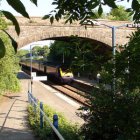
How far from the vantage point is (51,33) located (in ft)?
133

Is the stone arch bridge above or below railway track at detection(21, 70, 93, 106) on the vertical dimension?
above

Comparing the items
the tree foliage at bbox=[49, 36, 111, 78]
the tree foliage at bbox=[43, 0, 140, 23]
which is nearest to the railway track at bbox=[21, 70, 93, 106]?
the tree foliage at bbox=[43, 0, 140, 23]

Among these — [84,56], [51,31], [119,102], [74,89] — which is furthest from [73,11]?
[51,31]

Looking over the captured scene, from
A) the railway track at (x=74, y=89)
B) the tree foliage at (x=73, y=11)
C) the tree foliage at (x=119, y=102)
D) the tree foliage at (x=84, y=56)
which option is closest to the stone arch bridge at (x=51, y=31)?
the railway track at (x=74, y=89)

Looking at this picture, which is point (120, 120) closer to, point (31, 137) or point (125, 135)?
point (125, 135)

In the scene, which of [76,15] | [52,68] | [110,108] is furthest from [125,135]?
[52,68]

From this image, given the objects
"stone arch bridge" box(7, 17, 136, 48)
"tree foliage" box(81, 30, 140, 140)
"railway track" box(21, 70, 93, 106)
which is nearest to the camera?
"tree foliage" box(81, 30, 140, 140)

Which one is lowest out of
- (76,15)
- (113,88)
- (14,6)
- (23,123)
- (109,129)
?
(23,123)

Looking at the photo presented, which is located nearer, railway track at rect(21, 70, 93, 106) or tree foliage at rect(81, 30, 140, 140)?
tree foliage at rect(81, 30, 140, 140)

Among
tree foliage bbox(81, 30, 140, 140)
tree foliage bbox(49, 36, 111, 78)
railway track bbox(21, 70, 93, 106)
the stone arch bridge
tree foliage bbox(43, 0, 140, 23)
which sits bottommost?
railway track bbox(21, 70, 93, 106)

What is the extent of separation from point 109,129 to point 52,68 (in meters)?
41.0

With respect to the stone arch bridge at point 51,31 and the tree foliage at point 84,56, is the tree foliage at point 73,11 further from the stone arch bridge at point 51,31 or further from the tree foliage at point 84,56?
the stone arch bridge at point 51,31

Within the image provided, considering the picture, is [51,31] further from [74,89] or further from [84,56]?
[84,56]

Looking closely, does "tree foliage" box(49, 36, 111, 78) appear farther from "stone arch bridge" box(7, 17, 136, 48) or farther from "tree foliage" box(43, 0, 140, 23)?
"stone arch bridge" box(7, 17, 136, 48)
